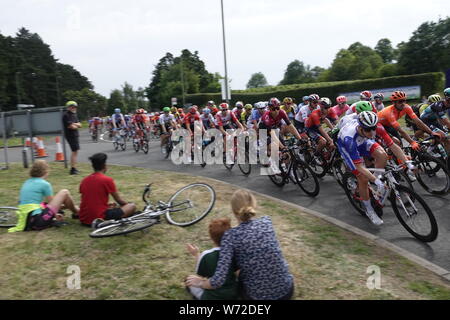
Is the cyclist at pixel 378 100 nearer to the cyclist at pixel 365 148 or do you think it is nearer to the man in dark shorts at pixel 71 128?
the cyclist at pixel 365 148

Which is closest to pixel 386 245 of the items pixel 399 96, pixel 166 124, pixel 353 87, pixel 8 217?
pixel 399 96

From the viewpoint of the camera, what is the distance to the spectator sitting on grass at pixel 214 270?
3.37 meters

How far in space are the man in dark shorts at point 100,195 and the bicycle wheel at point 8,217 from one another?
1.53 m

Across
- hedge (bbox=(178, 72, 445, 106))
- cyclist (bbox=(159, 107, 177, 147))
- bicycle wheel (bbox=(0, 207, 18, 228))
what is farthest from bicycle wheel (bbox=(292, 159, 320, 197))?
hedge (bbox=(178, 72, 445, 106))

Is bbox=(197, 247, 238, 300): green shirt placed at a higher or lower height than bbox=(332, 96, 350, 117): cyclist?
lower

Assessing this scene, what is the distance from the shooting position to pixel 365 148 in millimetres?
6164

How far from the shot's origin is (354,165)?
18.8ft

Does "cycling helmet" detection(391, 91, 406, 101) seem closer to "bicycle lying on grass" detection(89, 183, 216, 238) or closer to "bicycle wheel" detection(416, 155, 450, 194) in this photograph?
"bicycle wheel" detection(416, 155, 450, 194)

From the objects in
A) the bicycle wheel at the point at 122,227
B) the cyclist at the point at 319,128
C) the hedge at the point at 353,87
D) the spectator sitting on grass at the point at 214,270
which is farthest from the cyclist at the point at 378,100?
the hedge at the point at 353,87

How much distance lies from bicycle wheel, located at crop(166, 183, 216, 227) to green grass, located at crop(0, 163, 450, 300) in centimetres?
20

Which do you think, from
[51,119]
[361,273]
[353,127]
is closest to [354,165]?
[353,127]

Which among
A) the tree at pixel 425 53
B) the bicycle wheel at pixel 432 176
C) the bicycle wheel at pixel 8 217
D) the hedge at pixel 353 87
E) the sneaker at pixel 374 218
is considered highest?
the tree at pixel 425 53

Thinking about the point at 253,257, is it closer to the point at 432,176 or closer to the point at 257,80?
the point at 432,176

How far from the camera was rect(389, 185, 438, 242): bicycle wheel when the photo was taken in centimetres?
498
